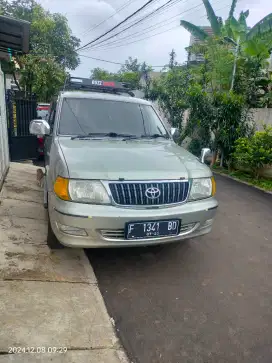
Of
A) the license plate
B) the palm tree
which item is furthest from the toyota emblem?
the palm tree

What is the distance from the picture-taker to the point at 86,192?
8.67ft

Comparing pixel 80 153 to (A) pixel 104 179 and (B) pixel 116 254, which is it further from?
(B) pixel 116 254

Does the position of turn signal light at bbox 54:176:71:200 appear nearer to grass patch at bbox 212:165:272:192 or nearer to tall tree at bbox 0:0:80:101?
grass patch at bbox 212:165:272:192

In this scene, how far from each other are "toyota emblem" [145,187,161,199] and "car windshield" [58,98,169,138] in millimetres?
1258

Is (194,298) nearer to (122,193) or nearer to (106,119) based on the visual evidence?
(122,193)

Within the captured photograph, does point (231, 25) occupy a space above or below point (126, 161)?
above

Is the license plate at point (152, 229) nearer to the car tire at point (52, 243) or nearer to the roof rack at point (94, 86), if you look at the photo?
the car tire at point (52, 243)

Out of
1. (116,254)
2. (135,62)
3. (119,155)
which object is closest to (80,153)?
(119,155)

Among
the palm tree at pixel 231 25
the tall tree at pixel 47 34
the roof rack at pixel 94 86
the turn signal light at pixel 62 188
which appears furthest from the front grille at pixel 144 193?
the tall tree at pixel 47 34

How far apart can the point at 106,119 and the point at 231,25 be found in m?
8.23

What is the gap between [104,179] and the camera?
2.63m

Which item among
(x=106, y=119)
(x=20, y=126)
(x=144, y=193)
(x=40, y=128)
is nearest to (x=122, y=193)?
(x=144, y=193)

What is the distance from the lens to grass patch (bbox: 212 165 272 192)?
7328 millimetres
